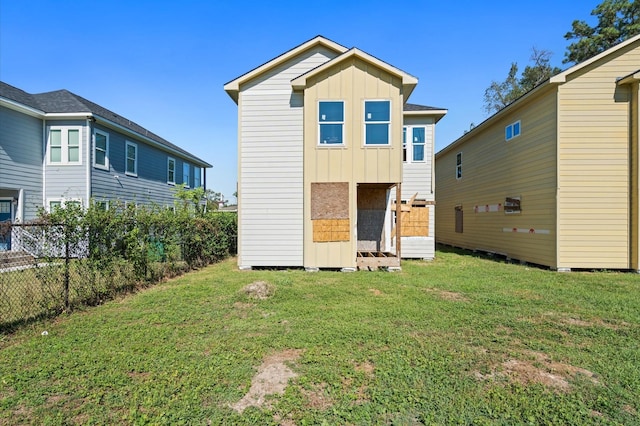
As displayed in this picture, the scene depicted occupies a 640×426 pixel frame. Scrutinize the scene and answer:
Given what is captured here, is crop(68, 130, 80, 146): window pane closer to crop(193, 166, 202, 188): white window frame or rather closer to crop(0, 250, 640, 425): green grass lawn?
crop(193, 166, 202, 188): white window frame

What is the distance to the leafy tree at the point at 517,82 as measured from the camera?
26.9 m

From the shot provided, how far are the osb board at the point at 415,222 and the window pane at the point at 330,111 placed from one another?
14.8 ft

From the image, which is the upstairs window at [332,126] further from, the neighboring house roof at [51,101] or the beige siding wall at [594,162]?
the neighboring house roof at [51,101]

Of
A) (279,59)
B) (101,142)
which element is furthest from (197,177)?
(279,59)

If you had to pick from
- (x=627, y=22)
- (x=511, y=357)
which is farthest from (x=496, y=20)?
(x=627, y=22)

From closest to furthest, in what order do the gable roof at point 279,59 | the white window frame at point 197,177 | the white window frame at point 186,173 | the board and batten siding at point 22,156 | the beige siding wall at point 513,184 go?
the gable roof at point 279,59, the beige siding wall at point 513,184, the board and batten siding at point 22,156, the white window frame at point 186,173, the white window frame at point 197,177

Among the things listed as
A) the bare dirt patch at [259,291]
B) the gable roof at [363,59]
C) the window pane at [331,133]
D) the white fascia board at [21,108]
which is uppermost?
the gable roof at [363,59]

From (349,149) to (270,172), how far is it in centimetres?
252

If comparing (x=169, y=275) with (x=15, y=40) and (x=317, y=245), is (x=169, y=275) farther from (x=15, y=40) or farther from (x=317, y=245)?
(x=15, y=40)

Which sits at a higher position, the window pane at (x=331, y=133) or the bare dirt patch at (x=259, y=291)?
the window pane at (x=331, y=133)

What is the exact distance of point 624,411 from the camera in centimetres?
261

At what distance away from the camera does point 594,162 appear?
8.90 m

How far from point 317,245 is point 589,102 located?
9181 mm

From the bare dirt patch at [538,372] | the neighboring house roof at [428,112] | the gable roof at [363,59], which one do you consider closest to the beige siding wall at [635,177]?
the neighboring house roof at [428,112]
